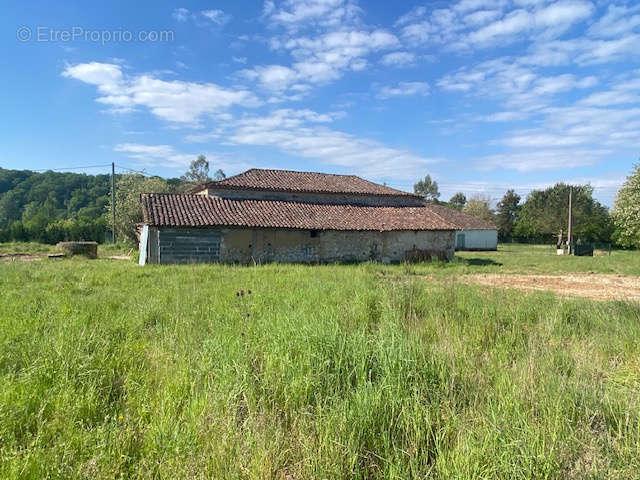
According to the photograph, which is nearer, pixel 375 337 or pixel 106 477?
pixel 106 477

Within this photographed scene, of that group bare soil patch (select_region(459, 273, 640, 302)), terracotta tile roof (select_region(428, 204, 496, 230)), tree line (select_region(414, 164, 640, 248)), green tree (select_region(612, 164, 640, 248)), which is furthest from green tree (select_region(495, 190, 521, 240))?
bare soil patch (select_region(459, 273, 640, 302))

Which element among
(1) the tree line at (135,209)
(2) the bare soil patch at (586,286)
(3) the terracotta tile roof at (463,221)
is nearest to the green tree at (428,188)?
(1) the tree line at (135,209)

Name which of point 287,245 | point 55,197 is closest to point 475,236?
point 287,245

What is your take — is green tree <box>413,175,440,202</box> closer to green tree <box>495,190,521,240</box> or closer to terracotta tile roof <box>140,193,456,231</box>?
green tree <box>495,190,521,240</box>

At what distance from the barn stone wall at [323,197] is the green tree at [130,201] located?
14589 mm

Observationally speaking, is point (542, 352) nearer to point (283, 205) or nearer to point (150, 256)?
point (150, 256)

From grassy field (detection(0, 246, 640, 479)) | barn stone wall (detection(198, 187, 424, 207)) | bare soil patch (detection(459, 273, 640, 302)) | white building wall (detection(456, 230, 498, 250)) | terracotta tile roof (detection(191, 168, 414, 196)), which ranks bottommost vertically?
bare soil patch (detection(459, 273, 640, 302))

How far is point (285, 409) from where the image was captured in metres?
3.02

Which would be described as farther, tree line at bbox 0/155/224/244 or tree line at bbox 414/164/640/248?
tree line at bbox 414/164/640/248

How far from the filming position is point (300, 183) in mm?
25484

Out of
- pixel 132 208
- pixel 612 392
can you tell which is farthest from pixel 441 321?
pixel 132 208

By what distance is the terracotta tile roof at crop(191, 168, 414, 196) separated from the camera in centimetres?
2336

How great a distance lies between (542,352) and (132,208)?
126 feet

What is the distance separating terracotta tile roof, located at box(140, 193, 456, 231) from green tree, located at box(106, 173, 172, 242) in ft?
50.2
